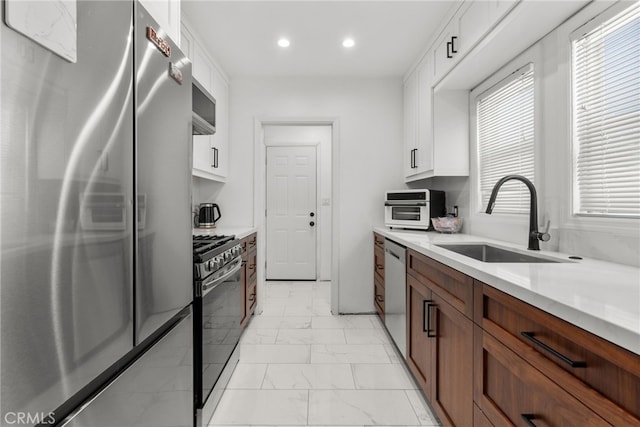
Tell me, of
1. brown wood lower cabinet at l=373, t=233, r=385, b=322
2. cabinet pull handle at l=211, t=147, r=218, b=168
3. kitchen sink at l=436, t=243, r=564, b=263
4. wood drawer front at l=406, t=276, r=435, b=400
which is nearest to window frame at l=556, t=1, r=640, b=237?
kitchen sink at l=436, t=243, r=564, b=263

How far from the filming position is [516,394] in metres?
0.95

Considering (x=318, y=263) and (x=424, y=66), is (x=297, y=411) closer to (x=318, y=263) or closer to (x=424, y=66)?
(x=424, y=66)

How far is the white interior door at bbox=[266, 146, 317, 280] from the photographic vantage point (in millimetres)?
4922

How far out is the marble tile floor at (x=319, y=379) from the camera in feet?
5.58

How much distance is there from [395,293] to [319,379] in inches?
32.6

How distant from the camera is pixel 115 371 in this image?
2.74ft

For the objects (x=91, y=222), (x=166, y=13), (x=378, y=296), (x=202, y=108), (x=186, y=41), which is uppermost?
(x=186, y=41)

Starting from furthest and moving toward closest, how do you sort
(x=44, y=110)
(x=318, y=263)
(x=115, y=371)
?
(x=318, y=263)
(x=115, y=371)
(x=44, y=110)

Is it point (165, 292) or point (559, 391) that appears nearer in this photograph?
point (559, 391)

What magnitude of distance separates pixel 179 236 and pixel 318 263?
3.87 metres

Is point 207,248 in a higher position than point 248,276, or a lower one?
higher

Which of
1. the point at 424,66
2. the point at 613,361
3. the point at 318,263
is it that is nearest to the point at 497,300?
the point at 613,361

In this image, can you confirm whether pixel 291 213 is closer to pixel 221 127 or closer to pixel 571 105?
pixel 221 127

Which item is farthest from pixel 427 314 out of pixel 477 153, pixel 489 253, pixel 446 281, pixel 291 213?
pixel 291 213
